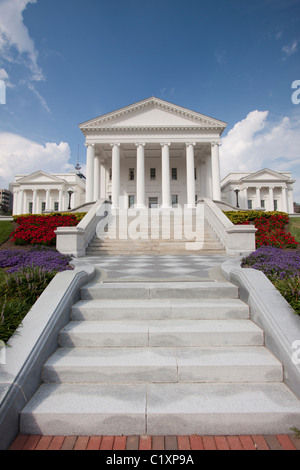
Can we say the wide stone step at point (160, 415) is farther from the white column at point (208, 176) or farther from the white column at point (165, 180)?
the white column at point (208, 176)

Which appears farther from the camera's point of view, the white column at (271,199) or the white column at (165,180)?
the white column at (271,199)

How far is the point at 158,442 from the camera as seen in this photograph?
225cm

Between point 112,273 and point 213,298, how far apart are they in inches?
111

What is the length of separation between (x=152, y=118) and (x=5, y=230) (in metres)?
24.4

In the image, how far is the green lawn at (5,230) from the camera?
12.1m

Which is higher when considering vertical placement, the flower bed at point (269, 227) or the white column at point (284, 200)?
the white column at point (284, 200)

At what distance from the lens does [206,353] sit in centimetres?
315

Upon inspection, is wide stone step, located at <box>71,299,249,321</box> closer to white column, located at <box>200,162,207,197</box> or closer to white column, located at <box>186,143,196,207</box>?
white column, located at <box>186,143,196,207</box>

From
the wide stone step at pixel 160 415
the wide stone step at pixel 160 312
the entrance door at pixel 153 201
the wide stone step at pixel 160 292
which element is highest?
the entrance door at pixel 153 201

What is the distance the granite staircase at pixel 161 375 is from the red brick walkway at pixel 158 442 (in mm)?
58

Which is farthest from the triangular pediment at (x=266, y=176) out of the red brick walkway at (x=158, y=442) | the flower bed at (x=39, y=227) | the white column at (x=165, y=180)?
the red brick walkway at (x=158, y=442)

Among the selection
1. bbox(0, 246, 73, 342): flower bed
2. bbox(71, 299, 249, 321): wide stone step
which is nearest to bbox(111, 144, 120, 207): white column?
bbox(0, 246, 73, 342): flower bed

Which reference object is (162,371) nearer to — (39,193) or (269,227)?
(269,227)
